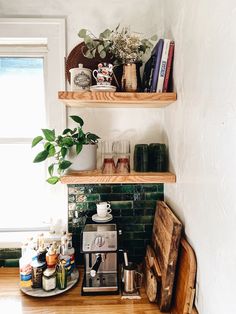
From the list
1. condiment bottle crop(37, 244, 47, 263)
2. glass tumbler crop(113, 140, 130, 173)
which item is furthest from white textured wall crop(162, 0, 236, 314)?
condiment bottle crop(37, 244, 47, 263)

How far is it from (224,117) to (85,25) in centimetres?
111

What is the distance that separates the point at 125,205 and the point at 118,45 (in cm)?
89

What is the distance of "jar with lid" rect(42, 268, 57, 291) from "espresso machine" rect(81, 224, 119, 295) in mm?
151

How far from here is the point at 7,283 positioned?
1319mm

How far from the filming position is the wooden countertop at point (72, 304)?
43.3 inches

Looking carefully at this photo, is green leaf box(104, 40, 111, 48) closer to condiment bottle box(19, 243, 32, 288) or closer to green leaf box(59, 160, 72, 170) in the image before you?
green leaf box(59, 160, 72, 170)

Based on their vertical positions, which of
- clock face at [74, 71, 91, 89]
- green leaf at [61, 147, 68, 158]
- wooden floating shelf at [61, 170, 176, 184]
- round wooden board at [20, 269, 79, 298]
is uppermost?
clock face at [74, 71, 91, 89]

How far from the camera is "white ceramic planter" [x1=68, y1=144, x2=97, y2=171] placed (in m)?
1.23

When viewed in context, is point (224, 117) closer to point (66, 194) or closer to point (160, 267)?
point (160, 267)

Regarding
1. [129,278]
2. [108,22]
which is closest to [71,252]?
[129,278]

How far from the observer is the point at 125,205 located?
57.9 inches

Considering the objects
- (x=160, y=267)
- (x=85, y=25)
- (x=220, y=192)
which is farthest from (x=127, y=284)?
(x=85, y=25)

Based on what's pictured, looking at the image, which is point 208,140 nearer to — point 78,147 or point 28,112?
point 78,147

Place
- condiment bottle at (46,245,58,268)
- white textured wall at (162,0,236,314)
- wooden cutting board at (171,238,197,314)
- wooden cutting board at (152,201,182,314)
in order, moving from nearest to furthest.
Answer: white textured wall at (162,0,236,314) < wooden cutting board at (171,238,197,314) < wooden cutting board at (152,201,182,314) < condiment bottle at (46,245,58,268)
